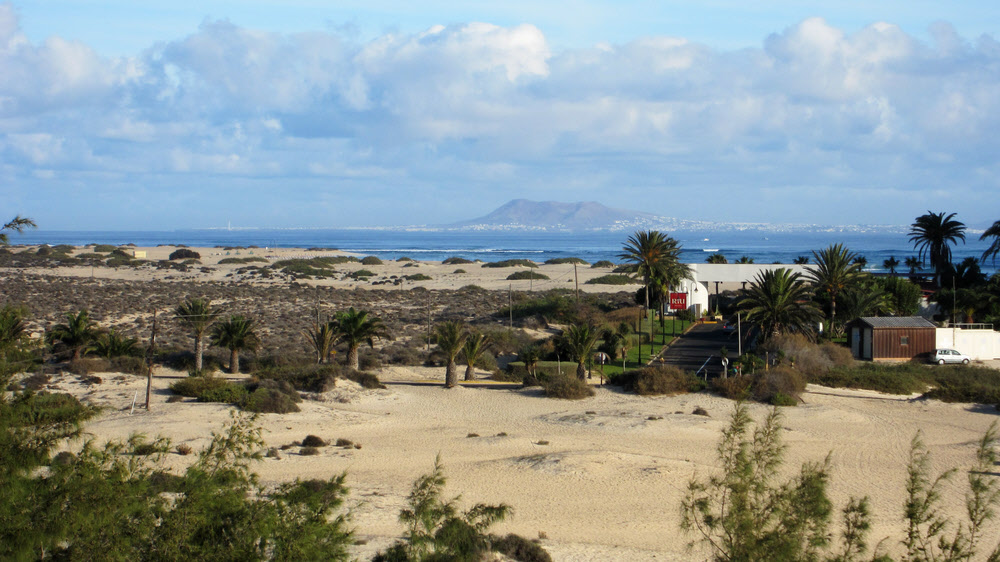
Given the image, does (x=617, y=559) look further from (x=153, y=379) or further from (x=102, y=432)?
(x=153, y=379)

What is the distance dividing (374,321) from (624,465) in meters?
13.9

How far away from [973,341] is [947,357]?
274 cm

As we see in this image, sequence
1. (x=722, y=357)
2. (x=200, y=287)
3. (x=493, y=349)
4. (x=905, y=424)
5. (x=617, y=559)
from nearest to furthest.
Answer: (x=617, y=559)
(x=905, y=424)
(x=722, y=357)
(x=493, y=349)
(x=200, y=287)

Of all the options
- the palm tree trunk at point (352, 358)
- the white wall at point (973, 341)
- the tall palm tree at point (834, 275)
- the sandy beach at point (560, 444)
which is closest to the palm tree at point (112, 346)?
the sandy beach at point (560, 444)

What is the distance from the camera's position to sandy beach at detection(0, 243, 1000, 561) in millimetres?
16062

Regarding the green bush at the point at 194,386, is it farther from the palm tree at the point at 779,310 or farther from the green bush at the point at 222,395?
the palm tree at the point at 779,310

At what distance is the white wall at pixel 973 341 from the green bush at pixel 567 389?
18850mm

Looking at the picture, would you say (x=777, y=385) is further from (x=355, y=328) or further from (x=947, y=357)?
(x=355, y=328)

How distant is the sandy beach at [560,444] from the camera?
16.1 m

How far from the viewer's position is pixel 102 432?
2084 cm

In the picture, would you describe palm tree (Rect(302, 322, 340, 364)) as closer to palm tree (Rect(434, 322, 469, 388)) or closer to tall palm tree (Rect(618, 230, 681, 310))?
palm tree (Rect(434, 322, 469, 388))

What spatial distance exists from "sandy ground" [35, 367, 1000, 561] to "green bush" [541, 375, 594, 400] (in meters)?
0.49

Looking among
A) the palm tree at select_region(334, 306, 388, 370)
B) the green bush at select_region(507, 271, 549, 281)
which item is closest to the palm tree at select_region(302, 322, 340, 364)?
the palm tree at select_region(334, 306, 388, 370)

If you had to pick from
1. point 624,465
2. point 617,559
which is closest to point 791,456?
point 624,465
